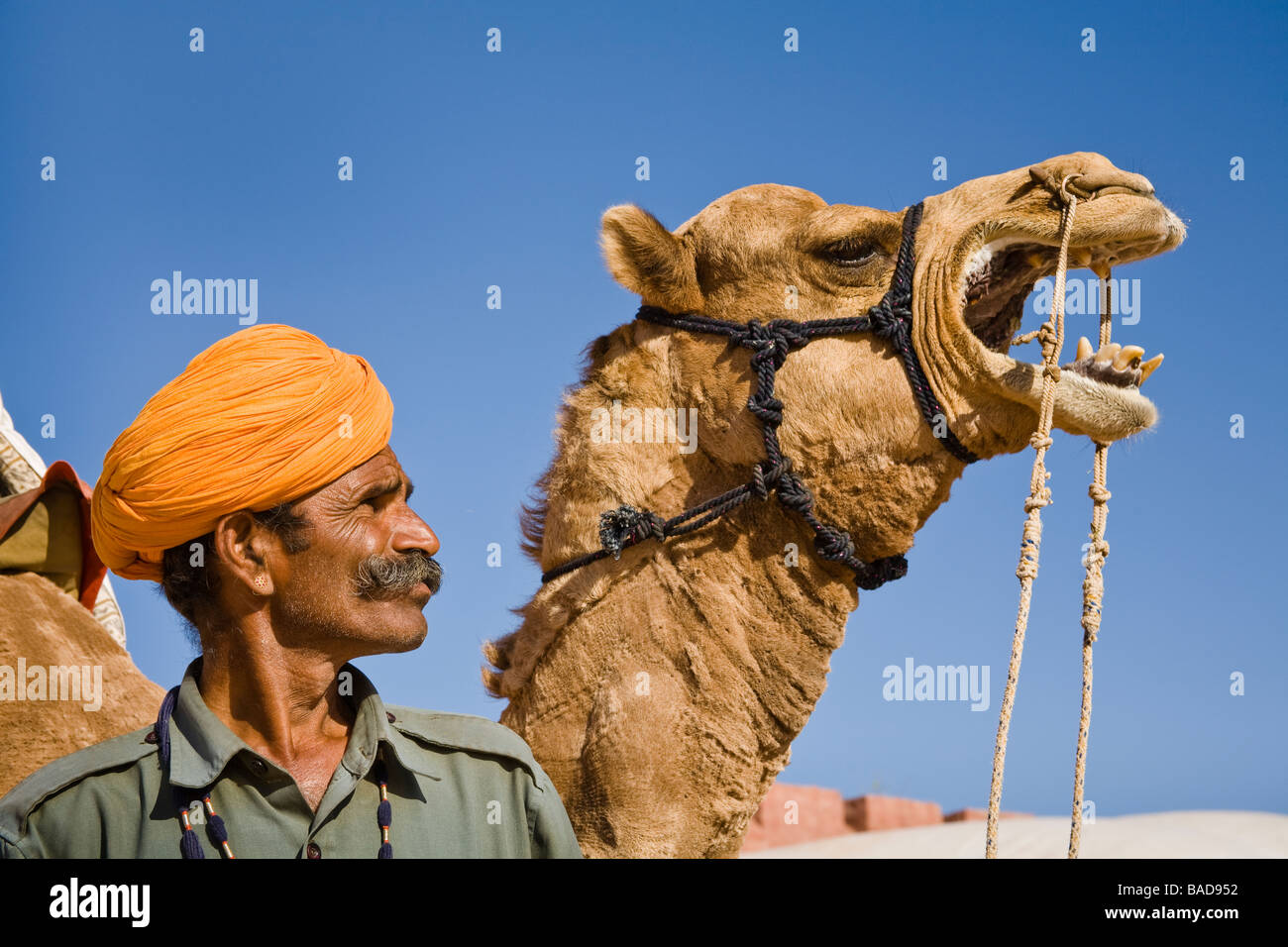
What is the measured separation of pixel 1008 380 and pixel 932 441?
271 millimetres

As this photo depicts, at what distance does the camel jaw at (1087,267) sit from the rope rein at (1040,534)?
5 centimetres

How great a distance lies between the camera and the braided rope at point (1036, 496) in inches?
120

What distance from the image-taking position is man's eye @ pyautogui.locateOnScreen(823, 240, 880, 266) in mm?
4020

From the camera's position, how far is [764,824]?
65.1 feet

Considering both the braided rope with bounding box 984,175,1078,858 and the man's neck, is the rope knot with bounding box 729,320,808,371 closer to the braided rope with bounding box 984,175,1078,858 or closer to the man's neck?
the braided rope with bounding box 984,175,1078,858

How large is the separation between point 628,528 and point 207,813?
1.69m

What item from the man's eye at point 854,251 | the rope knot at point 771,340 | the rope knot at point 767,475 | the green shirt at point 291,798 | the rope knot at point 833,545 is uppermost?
the man's eye at point 854,251

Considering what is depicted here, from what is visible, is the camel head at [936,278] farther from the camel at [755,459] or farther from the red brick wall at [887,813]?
the red brick wall at [887,813]

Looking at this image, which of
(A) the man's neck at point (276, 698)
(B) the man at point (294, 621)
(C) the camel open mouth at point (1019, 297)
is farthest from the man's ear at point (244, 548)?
(C) the camel open mouth at point (1019, 297)

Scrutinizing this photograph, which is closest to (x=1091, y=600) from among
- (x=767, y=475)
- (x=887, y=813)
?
(x=767, y=475)

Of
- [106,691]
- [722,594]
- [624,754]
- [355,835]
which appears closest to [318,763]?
[355,835]

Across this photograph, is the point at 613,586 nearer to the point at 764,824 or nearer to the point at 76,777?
the point at 76,777

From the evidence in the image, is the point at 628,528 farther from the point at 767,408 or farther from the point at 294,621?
the point at 294,621

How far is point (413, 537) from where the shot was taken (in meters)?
2.79
